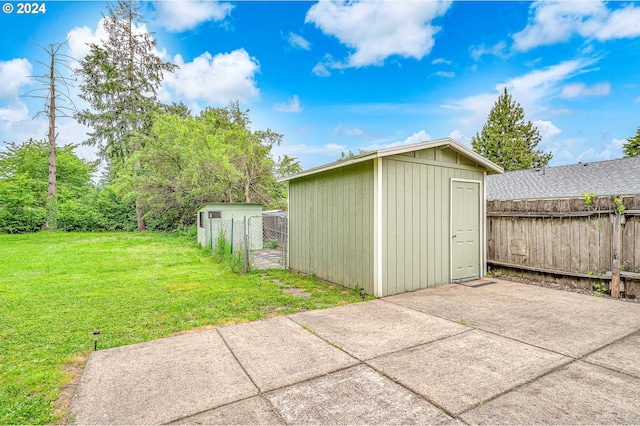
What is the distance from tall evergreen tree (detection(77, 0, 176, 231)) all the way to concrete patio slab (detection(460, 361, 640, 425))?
1953 centimetres

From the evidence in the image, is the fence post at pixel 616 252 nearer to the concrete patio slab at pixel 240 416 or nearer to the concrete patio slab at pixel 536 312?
the concrete patio slab at pixel 536 312

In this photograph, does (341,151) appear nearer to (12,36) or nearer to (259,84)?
(259,84)

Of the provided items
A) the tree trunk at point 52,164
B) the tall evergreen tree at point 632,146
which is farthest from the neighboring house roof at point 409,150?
the tall evergreen tree at point 632,146

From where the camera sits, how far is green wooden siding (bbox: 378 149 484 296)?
4.63m

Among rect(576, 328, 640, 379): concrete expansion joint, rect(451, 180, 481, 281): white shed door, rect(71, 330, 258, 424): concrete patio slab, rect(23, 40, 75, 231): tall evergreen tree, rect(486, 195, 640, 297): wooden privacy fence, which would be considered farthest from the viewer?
rect(23, 40, 75, 231): tall evergreen tree

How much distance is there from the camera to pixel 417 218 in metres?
4.95

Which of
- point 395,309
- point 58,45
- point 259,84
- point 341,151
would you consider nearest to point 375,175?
point 395,309

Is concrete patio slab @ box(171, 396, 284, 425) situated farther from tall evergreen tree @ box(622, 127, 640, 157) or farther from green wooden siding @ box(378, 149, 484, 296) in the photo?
tall evergreen tree @ box(622, 127, 640, 157)

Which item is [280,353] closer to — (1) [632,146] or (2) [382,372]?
(2) [382,372]

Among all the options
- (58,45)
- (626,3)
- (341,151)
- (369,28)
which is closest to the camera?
(626,3)

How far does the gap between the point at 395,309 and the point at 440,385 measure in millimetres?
1833

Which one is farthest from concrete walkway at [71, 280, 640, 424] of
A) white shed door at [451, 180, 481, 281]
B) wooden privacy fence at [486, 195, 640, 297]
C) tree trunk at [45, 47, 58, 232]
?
tree trunk at [45, 47, 58, 232]

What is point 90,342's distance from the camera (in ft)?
9.67

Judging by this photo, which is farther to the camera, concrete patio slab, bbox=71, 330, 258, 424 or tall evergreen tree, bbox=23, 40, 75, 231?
tall evergreen tree, bbox=23, 40, 75, 231
